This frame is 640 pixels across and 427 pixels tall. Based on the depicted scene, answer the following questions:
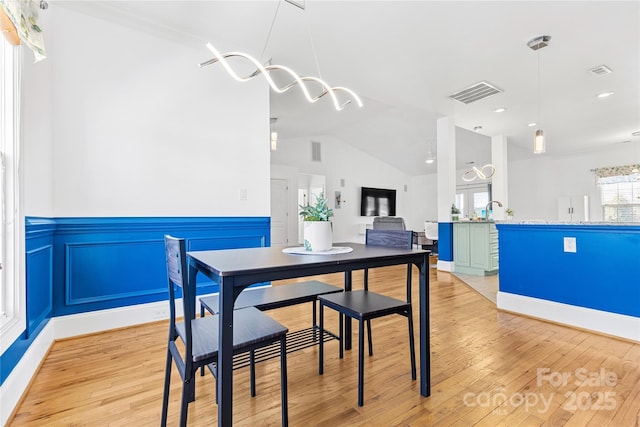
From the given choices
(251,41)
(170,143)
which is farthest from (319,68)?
(170,143)

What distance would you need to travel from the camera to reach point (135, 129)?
2676mm

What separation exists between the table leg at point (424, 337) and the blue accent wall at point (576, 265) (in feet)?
Answer: 5.99

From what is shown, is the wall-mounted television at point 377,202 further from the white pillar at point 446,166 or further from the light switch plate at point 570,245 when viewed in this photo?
the light switch plate at point 570,245

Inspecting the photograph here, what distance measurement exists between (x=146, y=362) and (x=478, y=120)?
594cm

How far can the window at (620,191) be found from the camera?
22.1 ft

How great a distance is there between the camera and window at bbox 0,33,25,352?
1548mm

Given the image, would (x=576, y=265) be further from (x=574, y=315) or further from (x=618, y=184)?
(x=618, y=184)

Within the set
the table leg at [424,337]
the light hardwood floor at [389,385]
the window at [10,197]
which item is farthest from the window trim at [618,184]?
the window at [10,197]

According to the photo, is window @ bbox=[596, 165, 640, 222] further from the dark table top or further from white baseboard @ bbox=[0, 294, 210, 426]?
white baseboard @ bbox=[0, 294, 210, 426]

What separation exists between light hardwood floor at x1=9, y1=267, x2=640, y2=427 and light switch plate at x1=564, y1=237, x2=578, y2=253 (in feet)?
2.21

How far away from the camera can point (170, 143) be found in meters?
2.84

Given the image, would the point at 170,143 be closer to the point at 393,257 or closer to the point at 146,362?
the point at 146,362

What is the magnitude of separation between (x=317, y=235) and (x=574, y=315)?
2.49m

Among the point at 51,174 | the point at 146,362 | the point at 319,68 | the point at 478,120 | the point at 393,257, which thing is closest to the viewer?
the point at 393,257
